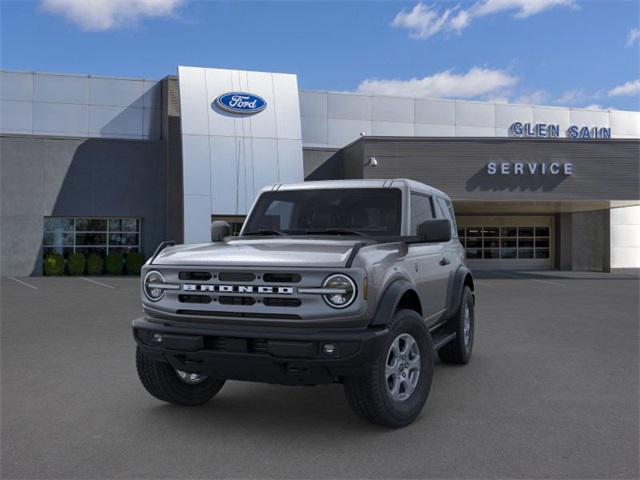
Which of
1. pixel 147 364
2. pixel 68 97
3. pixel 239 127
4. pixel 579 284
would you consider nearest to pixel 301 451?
pixel 147 364

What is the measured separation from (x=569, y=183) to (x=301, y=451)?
21.2 m

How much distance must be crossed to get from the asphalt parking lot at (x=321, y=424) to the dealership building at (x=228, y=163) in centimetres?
1494

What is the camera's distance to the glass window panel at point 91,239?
83.0 ft

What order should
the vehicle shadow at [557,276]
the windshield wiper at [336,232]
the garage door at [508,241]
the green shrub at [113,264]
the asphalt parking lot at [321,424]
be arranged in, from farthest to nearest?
the garage door at [508,241]
the green shrub at [113,264]
the vehicle shadow at [557,276]
the windshield wiper at [336,232]
the asphalt parking lot at [321,424]

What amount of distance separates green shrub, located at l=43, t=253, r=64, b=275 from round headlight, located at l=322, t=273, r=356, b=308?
22.8 meters

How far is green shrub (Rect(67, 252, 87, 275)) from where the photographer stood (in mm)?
24391

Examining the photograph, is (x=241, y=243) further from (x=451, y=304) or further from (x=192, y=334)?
(x=451, y=304)

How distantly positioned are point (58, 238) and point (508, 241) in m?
Answer: 21.6

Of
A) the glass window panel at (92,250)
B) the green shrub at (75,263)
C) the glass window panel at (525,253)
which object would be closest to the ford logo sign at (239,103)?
the glass window panel at (92,250)

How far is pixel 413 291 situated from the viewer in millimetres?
4965

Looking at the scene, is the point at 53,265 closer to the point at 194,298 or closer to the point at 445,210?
the point at 445,210

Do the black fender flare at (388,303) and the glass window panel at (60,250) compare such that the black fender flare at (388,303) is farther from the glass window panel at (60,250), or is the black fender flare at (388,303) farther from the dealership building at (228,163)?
the glass window panel at (60,250)

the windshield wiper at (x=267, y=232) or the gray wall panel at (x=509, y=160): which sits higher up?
the gray wall panel at (x=509, y=160)

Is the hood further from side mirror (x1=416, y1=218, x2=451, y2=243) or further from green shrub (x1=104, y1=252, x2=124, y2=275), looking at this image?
green shrub (x1=104, y1=252, x2=124, y2=275)
